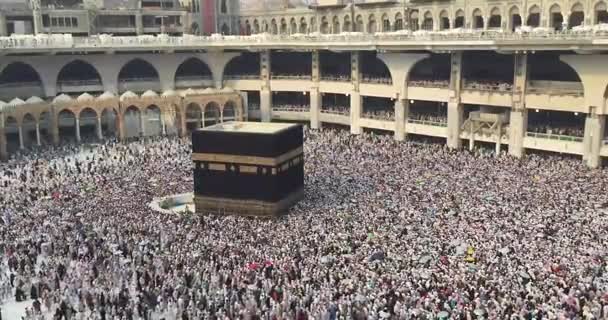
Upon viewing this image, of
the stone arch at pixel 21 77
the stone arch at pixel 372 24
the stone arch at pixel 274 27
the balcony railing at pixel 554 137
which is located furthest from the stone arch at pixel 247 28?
the balcony railing at pixel 554 137

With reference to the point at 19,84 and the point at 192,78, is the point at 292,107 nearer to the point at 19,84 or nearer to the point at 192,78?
the point at 192,78

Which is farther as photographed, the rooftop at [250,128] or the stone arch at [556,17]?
the stone arch at [556,17]

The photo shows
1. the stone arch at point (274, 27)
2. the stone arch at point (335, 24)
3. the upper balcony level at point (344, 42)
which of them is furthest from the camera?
the stone arch at point (274, 27)

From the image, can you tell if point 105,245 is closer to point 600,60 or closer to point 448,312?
point 448,312

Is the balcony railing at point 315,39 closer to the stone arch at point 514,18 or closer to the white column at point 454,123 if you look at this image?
the white column at point 454,123

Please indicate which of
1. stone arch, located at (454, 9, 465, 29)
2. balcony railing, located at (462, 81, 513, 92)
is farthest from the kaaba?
stone arch, located at (454, 9, 465, 29)

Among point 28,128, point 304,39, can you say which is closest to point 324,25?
point 304,39

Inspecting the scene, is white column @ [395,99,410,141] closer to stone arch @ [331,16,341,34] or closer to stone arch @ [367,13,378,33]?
stone arch @ [367,13,378,33]
